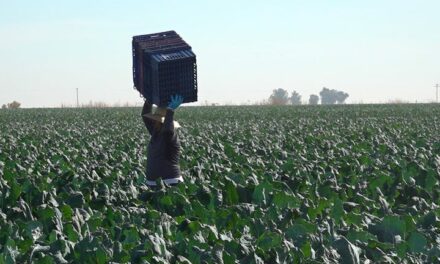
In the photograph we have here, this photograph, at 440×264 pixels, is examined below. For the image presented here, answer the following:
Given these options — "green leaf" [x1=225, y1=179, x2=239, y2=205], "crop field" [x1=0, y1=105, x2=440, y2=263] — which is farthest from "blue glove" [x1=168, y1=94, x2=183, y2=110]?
"green leaf" [x1=225, y1=179, x2=239, y2=205]

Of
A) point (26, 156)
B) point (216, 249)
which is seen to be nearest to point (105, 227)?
point (216, 249)

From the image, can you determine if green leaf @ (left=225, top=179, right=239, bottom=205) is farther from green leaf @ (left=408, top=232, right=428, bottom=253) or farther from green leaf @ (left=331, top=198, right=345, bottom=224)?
green leaf @ (left=408, top=232, right=428, bottom=253)

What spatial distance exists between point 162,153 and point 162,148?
0.32 feet

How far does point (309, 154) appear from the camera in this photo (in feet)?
52.6

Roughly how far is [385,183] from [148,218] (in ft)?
13.2

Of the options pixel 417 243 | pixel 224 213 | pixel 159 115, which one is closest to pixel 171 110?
pixel 159 115

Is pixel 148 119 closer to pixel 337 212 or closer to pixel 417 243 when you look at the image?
pixel 337 212

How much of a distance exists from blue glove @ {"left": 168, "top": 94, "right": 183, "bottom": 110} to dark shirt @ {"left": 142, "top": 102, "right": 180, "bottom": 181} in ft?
1.23

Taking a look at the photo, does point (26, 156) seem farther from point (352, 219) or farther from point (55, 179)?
point (352, 219)

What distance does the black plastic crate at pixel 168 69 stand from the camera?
965cm

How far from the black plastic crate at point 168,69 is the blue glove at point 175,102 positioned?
0.09 m

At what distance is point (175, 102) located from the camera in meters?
9.52

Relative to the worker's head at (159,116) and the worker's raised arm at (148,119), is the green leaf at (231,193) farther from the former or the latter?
the worker's raised arm at (148,119)

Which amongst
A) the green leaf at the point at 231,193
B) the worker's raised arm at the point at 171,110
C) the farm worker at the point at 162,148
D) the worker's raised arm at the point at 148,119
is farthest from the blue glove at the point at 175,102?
the green leaf at the point at 231,193
